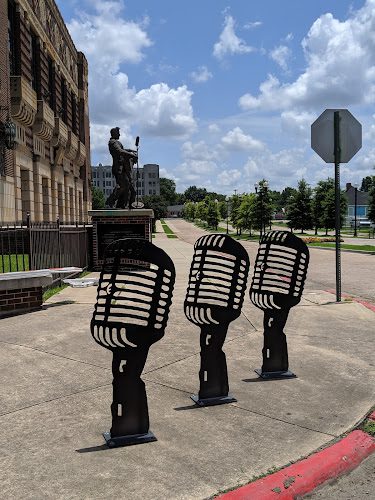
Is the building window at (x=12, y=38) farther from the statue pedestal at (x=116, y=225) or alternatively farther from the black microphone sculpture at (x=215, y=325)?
the black microphone sculpture at (x=215, y=325)

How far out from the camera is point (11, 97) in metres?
22.5

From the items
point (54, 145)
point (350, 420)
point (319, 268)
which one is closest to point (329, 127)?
point (350, 420)

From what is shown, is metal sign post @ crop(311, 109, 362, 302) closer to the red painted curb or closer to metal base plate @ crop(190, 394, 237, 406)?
metal base plate @ crop(190, 394, 237, 406)

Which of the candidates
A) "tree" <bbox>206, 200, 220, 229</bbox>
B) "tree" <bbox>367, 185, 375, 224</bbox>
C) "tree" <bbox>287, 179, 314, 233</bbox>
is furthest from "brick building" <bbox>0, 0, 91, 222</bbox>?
"tree" <bbox>206, 200, 220, 229</bbox>

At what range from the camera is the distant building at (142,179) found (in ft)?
590

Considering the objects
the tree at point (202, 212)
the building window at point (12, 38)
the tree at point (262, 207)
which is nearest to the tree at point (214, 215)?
the tree at point (202, 212)

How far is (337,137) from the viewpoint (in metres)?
9.57

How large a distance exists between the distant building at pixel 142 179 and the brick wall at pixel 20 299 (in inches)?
6814

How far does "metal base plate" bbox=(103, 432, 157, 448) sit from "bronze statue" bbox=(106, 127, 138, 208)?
41.5ft

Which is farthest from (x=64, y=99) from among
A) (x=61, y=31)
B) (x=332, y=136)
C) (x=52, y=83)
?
(x=332, y=136)

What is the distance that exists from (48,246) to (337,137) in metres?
6.84

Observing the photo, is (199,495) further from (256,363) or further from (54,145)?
(54,145)

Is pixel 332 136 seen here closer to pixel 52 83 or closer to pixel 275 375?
pixel 275 375

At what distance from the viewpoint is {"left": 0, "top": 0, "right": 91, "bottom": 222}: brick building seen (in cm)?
2242
